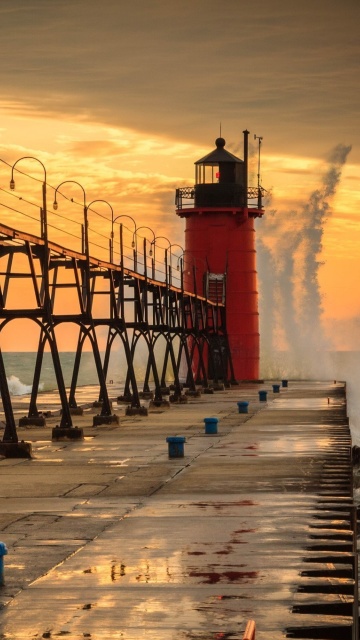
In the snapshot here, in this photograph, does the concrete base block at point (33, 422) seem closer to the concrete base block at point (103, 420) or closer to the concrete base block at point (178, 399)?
the concrete base block at point (103, 420)

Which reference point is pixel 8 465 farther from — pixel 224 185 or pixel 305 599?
→ pixel 224 185

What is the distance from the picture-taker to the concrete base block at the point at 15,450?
2386cm

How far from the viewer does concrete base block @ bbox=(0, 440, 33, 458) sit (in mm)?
23859

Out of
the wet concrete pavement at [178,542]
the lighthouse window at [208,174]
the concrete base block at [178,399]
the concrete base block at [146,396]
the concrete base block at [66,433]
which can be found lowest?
the wet concrete pavement at [178,542]

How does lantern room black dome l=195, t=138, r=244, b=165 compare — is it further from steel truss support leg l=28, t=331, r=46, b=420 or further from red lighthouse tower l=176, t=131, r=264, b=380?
steel truss support leg l=28, t=331, r=46, b=420

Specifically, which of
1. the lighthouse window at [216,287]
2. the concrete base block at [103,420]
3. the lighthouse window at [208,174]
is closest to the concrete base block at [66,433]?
the concrete base block at [103,420]

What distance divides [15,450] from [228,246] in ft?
163

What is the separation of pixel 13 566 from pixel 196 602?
2.38 meters

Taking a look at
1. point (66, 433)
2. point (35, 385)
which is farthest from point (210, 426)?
point (35, 385)

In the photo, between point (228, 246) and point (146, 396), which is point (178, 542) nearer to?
point (146, 396)

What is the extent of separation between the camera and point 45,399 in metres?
51.7

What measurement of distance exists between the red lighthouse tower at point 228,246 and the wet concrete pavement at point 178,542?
1825 inches

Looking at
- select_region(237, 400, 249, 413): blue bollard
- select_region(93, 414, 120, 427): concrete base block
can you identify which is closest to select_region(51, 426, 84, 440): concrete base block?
select_region(93, 414, 120, 427): concrete base block

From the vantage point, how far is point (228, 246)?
72.8m
